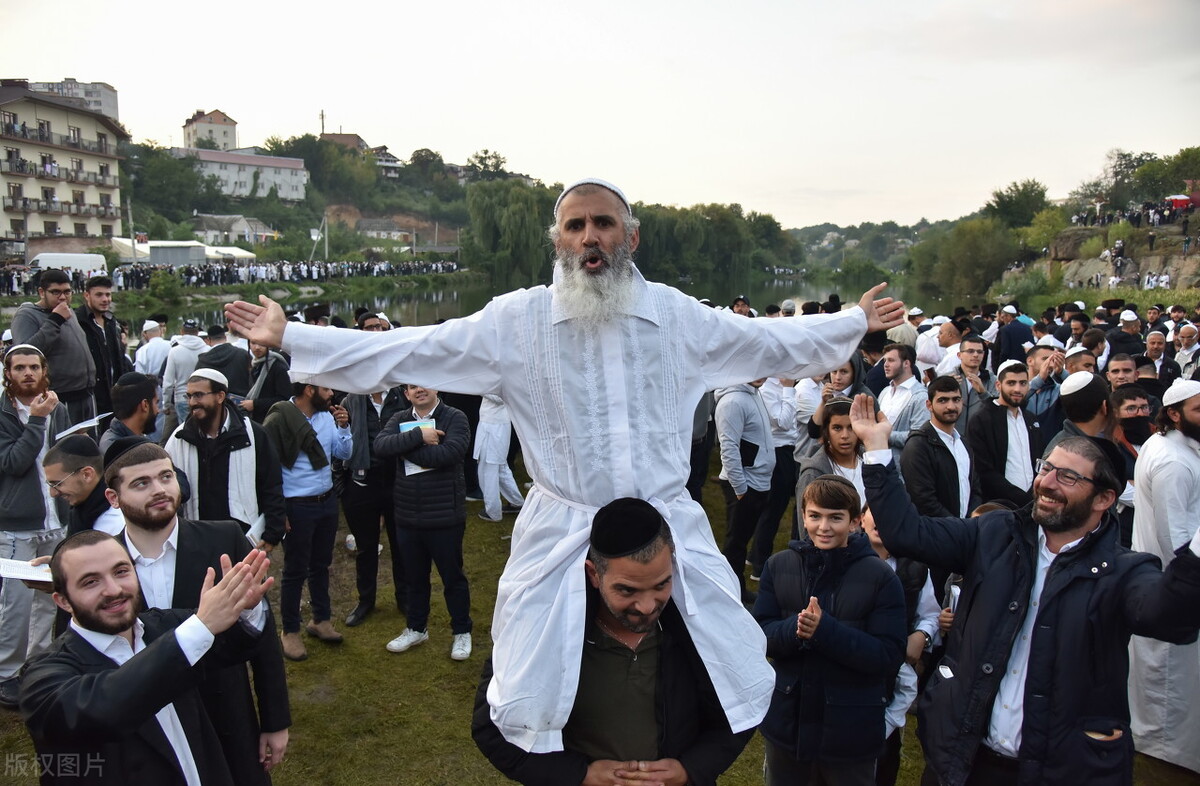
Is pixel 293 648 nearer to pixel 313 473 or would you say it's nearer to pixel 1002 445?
pixel 313 473

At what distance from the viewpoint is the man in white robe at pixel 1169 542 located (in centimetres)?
421

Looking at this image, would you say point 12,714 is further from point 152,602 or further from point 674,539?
point 674,539

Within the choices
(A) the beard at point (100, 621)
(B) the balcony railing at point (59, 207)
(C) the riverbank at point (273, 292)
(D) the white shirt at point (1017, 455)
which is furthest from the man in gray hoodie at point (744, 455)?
(B) the balcony railing at point (59, 207)

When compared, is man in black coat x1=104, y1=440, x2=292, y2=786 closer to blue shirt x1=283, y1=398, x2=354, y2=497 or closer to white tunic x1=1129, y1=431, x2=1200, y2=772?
blue shirt x1=283, y1=398, x2=354, y2=497

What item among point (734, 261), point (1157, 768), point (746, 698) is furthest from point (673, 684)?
point (734, 261)

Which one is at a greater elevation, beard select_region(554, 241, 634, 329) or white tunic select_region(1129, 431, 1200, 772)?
beard select_region(554, 241, 634, 329)

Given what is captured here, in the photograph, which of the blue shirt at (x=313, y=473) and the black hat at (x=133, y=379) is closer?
the black hat at (x=133, y=379)

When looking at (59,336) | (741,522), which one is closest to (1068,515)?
(741,522)

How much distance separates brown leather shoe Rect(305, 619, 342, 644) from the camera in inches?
244

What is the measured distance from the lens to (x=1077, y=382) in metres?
5.06

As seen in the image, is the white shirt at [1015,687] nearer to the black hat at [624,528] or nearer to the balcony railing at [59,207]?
the black hat at [624,528]

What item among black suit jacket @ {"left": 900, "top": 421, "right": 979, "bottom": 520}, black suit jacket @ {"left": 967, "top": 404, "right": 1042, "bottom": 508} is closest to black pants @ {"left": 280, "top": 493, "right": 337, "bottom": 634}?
black suit jacket @ {"left": 900, "top": 421, "right": 979, "bottom": 520}

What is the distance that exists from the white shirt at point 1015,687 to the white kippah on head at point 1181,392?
2042 mm

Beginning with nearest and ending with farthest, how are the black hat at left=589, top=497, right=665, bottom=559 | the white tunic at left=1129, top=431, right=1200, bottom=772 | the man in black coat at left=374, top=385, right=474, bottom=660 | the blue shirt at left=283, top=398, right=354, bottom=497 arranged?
the black hat at left=589, top=497, right=665, bottom=559
the white tunic at left=1129, top=431, right=1200, bottom=772
the man in black coat at left=374, top=385, right=474, bottom=660
the blue shirt at left=283, top=398, right=354, bottom=497
